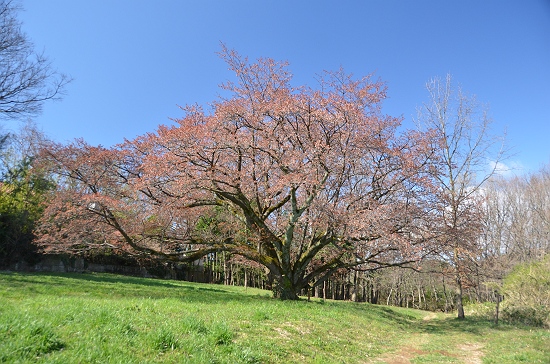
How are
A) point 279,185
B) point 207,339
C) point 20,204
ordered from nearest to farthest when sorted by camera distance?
point 207,339, point 279,185, point 20,204

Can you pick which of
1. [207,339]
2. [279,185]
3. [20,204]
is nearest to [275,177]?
[279,185]

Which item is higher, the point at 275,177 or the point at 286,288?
the point at 275,177

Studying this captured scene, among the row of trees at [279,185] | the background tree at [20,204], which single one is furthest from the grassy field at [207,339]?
the background tree at [20,204]

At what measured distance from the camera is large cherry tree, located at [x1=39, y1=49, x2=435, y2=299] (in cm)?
1101

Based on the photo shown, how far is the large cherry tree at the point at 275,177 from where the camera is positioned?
1101 cm

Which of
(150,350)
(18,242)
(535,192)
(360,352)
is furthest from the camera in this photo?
(535,192)

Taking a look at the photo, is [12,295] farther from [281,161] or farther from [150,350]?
[281,161]

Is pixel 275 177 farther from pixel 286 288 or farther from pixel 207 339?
pixel 207 339

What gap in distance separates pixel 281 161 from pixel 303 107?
203 cm

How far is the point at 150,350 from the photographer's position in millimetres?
3963

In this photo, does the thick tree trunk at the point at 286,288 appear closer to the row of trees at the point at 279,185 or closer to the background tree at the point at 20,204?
the row of trees at the point at 279,185

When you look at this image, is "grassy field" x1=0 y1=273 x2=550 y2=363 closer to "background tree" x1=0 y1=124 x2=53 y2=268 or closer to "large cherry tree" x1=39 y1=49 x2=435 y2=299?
"large cherry tree" x1=39 y1=49 x2=435 y2=299

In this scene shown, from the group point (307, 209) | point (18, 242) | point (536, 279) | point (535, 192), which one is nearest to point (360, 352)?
point (307, 209)

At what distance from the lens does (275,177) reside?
40.2ft
